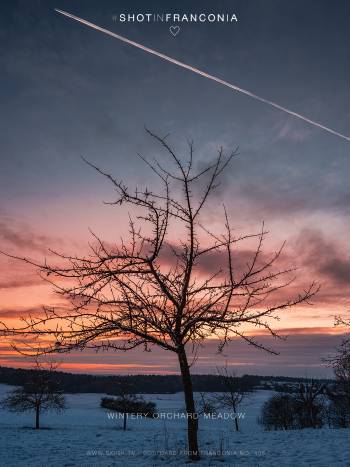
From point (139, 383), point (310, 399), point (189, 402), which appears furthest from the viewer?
point (139, 383)

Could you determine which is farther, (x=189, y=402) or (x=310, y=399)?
(x=310, y=399)

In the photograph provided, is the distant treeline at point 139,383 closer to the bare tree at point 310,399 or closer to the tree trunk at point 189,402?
the bare tree at point 310,399

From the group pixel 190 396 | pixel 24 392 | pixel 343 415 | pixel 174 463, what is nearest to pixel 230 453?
pixel 174 463

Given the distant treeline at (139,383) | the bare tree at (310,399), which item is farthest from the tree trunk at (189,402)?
the distant treeline at (139,383)

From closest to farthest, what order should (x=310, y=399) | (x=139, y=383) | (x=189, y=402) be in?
1. (x=189, y=402)
2. (x=310, y=399)
3. (x=139, y=383)

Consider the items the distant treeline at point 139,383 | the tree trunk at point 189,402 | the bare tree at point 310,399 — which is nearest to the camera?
the tree trunk at point 189,402

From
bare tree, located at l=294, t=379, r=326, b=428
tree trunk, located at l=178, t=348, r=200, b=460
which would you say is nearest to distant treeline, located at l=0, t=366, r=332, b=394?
bare tree, located at l=294, t=379, r=326, b=428

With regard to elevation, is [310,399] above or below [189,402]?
below

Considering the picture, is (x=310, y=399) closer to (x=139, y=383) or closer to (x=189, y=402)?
(x=189, y=402)

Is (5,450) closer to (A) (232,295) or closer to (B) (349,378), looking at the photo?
(A) (232,295)

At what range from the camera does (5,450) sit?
47.1 feet

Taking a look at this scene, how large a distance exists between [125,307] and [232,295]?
2.29 m

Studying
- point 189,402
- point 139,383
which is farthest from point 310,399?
point 139,383

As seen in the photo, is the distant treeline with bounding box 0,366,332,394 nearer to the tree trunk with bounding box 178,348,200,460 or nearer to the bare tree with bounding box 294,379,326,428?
the bare tree with bounding box 294,379,326,428
